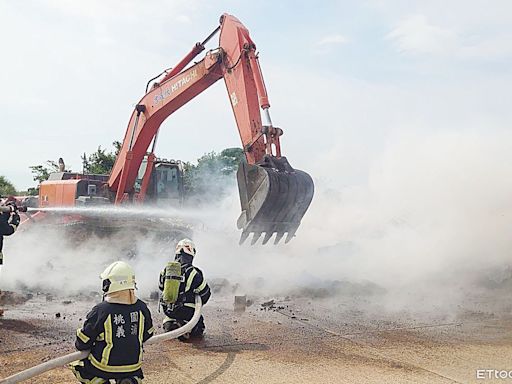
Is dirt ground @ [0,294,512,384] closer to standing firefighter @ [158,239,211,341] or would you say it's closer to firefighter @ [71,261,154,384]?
standing firefighter @ [158,239,211,341]

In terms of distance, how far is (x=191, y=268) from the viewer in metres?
7.31

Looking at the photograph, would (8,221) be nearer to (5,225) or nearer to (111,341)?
(5,225)

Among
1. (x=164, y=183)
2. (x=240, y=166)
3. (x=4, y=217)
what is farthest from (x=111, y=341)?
(x=164, y=183)

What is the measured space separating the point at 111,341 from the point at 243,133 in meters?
6.17

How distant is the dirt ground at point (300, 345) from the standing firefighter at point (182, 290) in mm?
437

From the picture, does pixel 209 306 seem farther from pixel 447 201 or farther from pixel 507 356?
pixel 447 201

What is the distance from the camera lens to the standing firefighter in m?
7.15

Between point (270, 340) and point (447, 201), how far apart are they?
7.67 m

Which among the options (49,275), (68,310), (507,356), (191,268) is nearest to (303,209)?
(191,268)

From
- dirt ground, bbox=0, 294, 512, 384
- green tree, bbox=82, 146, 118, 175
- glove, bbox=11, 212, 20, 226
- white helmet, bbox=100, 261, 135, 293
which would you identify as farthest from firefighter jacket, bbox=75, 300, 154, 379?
green tree, bbox=82, 146, 118, 175

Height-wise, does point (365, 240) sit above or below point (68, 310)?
above

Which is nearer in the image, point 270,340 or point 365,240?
point 270,340
